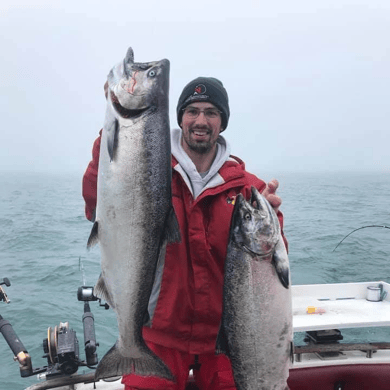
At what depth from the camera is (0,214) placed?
23.4 metres

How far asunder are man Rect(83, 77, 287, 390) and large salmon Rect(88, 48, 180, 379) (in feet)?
1.54

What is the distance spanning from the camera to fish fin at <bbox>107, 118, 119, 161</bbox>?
2.50 metres

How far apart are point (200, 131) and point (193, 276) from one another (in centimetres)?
112

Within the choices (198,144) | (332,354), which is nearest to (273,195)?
(198,144)

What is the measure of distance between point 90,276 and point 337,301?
28.3 feet

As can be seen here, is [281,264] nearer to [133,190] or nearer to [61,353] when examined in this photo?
[133,190]

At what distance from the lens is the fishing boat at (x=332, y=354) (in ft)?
12.7

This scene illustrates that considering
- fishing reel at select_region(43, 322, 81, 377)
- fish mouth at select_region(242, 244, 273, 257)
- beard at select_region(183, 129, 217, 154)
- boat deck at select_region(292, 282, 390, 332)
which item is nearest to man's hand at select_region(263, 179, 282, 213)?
fish mouth at select_region(242, 244, 273, 257)

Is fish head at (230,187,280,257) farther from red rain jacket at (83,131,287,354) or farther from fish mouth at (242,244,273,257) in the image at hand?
red rain jacket at (83,131,287,354)

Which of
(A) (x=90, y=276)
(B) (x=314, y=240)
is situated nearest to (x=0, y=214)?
(A) (x=90, y=276)

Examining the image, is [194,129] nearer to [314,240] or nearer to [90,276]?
[90,276]

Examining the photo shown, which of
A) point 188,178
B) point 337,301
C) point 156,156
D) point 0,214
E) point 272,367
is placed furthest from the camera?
point 0,214

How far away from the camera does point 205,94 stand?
11.7 ft

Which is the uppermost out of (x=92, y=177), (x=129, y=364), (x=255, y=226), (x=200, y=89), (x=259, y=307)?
(x=200, y=89)
